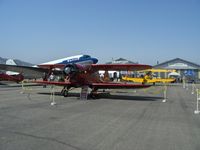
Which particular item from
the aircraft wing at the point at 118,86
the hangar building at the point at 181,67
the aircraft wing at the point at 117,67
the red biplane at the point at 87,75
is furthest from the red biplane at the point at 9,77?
the hangar building at the point at 181,67

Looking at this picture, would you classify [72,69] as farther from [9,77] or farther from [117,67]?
[9,77]

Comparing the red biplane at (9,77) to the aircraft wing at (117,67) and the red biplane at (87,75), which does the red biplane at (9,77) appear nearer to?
the red biplane at (87,75)

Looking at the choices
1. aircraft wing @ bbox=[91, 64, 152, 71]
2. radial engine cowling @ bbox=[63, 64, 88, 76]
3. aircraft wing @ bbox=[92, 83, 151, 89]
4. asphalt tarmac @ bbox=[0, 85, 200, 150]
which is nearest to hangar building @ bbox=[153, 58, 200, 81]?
aircraft wing @ bbox=[91, 64, 152, 71]

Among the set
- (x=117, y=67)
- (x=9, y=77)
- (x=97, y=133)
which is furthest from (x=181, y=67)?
(x=97, y=133)

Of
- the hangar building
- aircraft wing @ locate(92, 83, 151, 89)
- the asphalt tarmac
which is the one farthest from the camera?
the hangar building

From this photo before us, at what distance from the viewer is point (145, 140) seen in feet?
21.0

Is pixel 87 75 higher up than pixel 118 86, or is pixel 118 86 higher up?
pixel 87 75

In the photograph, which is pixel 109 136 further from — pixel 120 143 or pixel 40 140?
pixel 40 140

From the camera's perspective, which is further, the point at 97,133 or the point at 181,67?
the point at 181,67

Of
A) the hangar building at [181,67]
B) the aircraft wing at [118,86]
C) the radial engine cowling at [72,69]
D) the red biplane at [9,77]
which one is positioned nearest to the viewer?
the aircraft wing at [118,86]

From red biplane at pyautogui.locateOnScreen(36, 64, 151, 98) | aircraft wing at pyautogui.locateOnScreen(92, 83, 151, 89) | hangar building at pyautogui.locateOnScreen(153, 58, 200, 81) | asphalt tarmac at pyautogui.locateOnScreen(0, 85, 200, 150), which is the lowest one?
asphalt tarmac at pyautogui.locateOnScreen(0, 85, 200, 150)

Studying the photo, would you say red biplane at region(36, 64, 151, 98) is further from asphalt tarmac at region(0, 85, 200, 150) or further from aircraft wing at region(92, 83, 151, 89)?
asphalt tarmac at region(0, 85, 200, 150)

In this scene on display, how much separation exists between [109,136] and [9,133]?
2.52m

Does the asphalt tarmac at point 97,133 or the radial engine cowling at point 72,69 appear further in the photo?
the radial engine cowling at point 72,69
